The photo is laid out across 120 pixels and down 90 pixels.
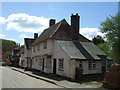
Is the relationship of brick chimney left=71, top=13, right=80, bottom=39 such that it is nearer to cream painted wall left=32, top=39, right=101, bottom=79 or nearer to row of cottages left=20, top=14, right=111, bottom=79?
row of cottages left=20, top=14, right=111, bottom=79

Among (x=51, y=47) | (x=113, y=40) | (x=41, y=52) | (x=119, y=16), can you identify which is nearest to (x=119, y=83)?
(x=113, y=40)

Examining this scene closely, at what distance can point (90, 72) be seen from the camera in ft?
90.2

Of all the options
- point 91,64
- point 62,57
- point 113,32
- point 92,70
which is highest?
point 113,32

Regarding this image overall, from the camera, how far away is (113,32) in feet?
66.8

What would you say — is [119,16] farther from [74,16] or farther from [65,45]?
[74,16]

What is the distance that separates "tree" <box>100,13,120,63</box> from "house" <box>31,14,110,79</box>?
5.38 m

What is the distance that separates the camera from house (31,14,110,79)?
25.4 meters

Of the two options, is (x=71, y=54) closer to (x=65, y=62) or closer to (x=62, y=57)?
(x=65, y=62)

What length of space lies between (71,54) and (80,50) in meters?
2.73

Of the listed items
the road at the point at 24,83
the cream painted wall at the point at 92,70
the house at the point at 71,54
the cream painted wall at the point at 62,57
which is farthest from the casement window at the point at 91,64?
the road at the point at 24,83

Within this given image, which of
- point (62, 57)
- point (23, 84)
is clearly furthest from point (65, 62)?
point (23, 84)

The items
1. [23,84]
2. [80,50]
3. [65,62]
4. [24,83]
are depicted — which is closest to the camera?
[23,84]

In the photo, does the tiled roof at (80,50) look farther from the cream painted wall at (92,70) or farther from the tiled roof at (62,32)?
the tiled roof at (62,32)

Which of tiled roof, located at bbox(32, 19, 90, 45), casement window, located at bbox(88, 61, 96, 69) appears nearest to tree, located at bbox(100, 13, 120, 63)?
casement window, located at bbox(88, 61, 96, 69)
